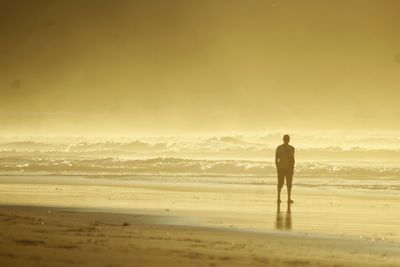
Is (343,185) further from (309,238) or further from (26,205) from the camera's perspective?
(309,238)

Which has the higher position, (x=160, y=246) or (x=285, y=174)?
(x=285, y=174)

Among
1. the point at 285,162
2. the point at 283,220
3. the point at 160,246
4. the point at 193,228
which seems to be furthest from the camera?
the point at 285,162

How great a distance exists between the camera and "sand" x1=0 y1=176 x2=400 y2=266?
37.0 feet

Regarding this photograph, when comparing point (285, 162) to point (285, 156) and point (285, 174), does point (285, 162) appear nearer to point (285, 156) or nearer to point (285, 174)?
point (285, 156)

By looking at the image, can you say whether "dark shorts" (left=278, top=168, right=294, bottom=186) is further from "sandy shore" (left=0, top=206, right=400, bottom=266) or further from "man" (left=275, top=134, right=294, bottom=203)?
"sandy shore" (left=0, top=206, right=400, bottom=266)

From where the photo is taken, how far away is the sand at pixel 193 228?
1127 cm

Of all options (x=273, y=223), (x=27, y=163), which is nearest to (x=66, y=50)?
(x=27, y=163)

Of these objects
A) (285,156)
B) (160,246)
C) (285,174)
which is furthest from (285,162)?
(160,246)

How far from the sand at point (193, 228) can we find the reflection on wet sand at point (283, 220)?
14 millimetres

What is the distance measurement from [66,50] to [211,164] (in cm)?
11459

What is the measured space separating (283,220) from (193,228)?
6.91 ft

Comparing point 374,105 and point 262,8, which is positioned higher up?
point 262,8

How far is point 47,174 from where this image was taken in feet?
101

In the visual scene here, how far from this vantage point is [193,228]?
47.8 feet
